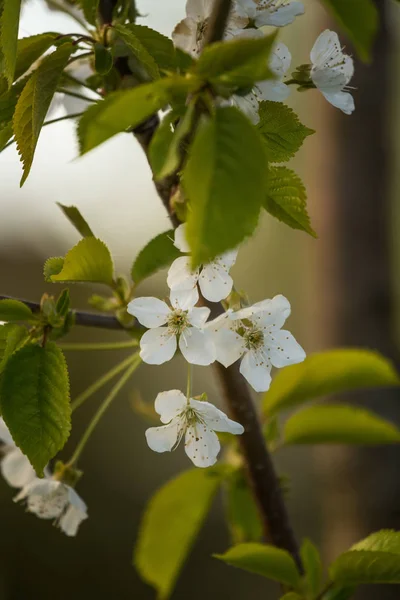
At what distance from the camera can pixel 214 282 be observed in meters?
0.45

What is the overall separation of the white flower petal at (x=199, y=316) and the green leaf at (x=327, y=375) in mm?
366

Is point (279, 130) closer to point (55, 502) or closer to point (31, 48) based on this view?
point (31, 48)

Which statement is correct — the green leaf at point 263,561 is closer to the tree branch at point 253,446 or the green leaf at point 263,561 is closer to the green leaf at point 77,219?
the tree branch at point 253,446

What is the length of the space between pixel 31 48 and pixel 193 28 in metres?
0.12

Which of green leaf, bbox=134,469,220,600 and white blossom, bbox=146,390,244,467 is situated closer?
white blossom, bbox=146,390,244,467

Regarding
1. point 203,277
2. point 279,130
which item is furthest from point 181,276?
point 279,130

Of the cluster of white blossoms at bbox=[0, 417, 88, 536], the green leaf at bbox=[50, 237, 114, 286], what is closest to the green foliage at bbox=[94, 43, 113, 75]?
the green leaf at bbox=[50, 237, 114, 286]

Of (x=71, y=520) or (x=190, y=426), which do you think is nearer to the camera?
(x=190, y=426)

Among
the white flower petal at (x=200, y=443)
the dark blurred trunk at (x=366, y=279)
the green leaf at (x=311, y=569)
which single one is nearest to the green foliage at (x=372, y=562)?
the green leaf at (x=311, y=569)

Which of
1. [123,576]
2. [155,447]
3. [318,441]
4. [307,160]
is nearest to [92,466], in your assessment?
[123,576]

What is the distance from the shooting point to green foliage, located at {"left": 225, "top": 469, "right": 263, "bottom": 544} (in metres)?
0.74

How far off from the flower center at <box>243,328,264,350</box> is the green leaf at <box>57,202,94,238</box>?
0.15 meters

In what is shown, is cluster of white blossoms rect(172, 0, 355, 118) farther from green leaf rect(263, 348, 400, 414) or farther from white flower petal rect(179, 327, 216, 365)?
green leaf rect(263, 348, 400, 414)

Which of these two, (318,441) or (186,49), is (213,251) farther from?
(318,441)
